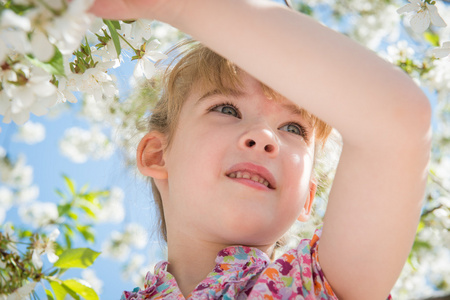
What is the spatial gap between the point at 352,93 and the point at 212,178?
0.55m

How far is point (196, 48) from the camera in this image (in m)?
1.89

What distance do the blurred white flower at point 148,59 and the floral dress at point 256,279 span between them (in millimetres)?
502

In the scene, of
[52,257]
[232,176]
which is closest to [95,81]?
[232,176]

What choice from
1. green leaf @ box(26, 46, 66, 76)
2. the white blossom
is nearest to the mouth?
green leaf @ box(26, 46, 66, 76)

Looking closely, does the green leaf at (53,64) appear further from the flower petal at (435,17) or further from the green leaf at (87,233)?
the green leaf at (87,233)

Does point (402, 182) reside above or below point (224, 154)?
above

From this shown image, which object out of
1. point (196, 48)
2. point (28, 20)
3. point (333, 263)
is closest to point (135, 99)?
point (196, 48)

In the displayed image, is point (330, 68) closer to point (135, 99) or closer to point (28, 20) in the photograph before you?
point (28, 20)

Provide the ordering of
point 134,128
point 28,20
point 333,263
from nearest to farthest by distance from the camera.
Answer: point 28,20, point 333,263, point 134,128

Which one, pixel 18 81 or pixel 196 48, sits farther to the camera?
pixel 196 48

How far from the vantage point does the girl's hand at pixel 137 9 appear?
896mm

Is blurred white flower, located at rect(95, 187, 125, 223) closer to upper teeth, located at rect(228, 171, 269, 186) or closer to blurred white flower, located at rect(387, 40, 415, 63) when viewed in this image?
blurred white flower, located at rect(387, 40, 415, 63)

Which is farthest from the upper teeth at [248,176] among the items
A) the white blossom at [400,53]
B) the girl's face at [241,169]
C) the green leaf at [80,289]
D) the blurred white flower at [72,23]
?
the white blossom at [400,53]

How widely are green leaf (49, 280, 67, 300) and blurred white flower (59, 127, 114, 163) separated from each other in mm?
4824
